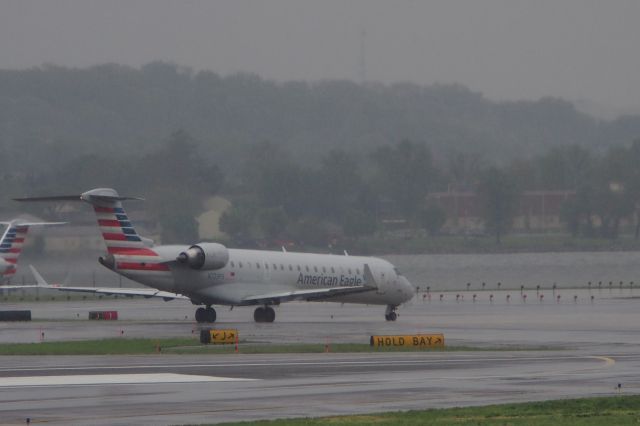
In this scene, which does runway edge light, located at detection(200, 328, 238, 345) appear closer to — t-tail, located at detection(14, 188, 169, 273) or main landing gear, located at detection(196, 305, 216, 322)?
t-tail, located at detection(14, 188, 169, 273)

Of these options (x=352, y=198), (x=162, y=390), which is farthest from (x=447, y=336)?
(x=352, y=198)

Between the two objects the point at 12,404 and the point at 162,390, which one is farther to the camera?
the point at 162,390

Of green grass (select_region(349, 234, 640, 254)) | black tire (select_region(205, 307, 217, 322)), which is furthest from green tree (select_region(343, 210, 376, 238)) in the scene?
black tire (select_region(205, 307, 217, 322))

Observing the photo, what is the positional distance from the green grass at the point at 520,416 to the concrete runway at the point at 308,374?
43.9 inches

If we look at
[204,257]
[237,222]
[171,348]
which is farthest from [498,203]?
[171,348]

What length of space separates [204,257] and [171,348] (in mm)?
19217

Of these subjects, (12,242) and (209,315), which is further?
(12,242)

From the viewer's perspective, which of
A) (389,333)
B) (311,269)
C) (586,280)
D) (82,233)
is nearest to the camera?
(389,333)

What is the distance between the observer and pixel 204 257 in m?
64.4

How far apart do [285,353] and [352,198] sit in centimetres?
13310

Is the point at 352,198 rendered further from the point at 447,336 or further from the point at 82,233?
the point at 447,336

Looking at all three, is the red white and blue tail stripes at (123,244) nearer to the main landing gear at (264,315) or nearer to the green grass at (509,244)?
the main landing gear at (264,315)

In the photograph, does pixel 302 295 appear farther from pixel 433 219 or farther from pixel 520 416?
pixel 433 219

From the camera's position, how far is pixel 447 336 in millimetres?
52844
